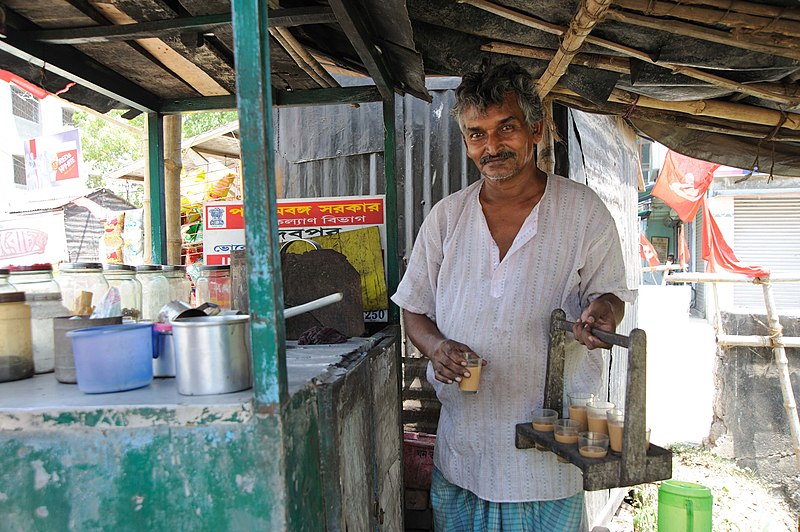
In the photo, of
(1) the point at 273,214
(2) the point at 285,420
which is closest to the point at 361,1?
(1) the point at 273,214

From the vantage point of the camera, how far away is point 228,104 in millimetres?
2959

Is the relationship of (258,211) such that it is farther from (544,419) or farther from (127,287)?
(544,419)

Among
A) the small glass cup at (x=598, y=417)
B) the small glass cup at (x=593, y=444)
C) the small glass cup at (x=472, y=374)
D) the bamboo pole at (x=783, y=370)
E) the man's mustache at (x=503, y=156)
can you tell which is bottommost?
the bamboo pole at (x=783, y=370)

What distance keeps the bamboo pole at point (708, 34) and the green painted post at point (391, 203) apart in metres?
1.08

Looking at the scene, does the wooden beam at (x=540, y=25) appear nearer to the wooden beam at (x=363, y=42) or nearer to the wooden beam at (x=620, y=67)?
the wooden beam at (x=620, y=67)

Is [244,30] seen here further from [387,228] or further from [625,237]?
[625,237]

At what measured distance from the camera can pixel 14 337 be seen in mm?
1387

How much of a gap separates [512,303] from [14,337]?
1.58 metres

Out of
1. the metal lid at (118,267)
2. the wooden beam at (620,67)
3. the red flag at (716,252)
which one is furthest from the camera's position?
the red flag at (716,252)

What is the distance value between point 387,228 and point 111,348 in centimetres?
179

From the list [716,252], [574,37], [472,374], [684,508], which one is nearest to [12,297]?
[472,374]

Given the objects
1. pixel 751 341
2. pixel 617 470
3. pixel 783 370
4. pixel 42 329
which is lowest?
pixel 783 370

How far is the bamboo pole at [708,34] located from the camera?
216cm

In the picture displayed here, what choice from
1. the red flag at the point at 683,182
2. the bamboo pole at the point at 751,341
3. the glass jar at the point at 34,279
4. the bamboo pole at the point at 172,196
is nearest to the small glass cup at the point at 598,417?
the glass jar at the point at 34,279
